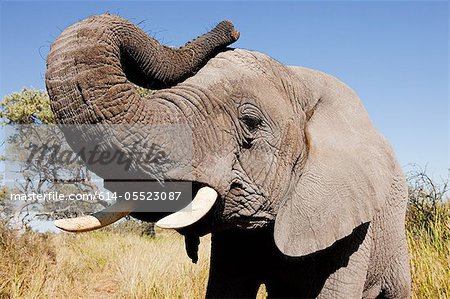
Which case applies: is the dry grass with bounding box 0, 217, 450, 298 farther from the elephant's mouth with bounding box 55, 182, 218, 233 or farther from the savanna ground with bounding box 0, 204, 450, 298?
the elephant's mouth with bounding box 55, 182, 218, 233

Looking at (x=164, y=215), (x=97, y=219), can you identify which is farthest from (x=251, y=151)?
(x=97, y=219)

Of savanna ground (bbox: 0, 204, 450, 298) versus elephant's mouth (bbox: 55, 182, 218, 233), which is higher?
savanna ground (bbox: 0, 204, 450, 298)

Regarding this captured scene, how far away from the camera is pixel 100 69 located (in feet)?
8.63

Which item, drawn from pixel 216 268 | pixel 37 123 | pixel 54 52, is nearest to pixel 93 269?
pixel 216 268

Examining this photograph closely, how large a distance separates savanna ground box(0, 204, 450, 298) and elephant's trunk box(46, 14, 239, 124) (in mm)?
4186

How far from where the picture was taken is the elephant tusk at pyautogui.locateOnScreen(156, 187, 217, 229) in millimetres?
2846

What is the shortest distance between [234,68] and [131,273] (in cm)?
547

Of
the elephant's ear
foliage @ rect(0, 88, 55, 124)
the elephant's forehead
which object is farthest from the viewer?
foliage @ rect(0, 88, 55, 124)

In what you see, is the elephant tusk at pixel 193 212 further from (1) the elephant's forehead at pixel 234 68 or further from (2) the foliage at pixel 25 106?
(2) the foliage at pixel 25 106

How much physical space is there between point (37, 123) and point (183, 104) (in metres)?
17.8

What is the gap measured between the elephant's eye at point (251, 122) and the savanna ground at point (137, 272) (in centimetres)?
346

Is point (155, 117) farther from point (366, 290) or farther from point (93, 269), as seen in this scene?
point (93, 269)

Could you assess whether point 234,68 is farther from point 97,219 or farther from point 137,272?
point 137,272

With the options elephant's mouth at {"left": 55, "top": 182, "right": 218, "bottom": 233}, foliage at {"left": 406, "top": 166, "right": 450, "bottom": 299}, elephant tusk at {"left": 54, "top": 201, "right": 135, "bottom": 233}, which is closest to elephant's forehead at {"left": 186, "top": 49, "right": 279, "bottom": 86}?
elephant's mouth at {"left": 55, "top": 182, "right": 218, "bottom": 233}
